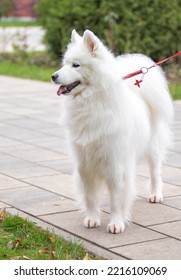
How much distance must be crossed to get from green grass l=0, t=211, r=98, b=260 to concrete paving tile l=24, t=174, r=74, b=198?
1080 millimetres

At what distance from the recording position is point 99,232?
558 cm

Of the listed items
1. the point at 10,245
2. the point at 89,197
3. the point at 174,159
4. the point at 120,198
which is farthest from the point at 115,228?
the point at 174,159

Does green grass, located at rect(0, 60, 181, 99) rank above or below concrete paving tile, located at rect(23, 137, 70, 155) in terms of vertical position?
Answer: above

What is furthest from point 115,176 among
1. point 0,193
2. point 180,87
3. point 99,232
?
point 180,87

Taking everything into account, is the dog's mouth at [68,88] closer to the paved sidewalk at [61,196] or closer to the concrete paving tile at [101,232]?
the paved sidewalk at [61,196]

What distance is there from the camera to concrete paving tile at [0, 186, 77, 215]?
616cm

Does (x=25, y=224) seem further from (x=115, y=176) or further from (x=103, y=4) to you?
(x=103, y=4)

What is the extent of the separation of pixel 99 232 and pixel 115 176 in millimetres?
498

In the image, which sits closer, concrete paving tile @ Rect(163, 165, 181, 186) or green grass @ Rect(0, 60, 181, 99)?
concrete paving tile @ Rect(163, 165, 181, 186)

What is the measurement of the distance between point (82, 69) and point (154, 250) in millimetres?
1506

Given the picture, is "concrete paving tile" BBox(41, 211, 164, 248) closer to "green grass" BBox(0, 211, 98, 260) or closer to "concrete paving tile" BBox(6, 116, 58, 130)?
"green grass" BBox(0, 211, 98, 260)

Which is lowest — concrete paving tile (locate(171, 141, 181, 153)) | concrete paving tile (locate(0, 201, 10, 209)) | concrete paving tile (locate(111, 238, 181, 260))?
concrete paving tile (locate(111, 238, 181, 260))

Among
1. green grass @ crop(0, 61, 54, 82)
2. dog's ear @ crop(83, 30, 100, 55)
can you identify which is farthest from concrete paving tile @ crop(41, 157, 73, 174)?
green grass @ crop(0, 61, 54, 82)

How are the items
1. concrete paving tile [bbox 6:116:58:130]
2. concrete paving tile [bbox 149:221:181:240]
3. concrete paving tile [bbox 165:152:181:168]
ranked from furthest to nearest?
1. concrete paving tile [bbox 6:116:58:130]
2. concrete paving tile [bbox 165:152:181:168]
3. concrete paving tile [bbox 149:221:181:240]
